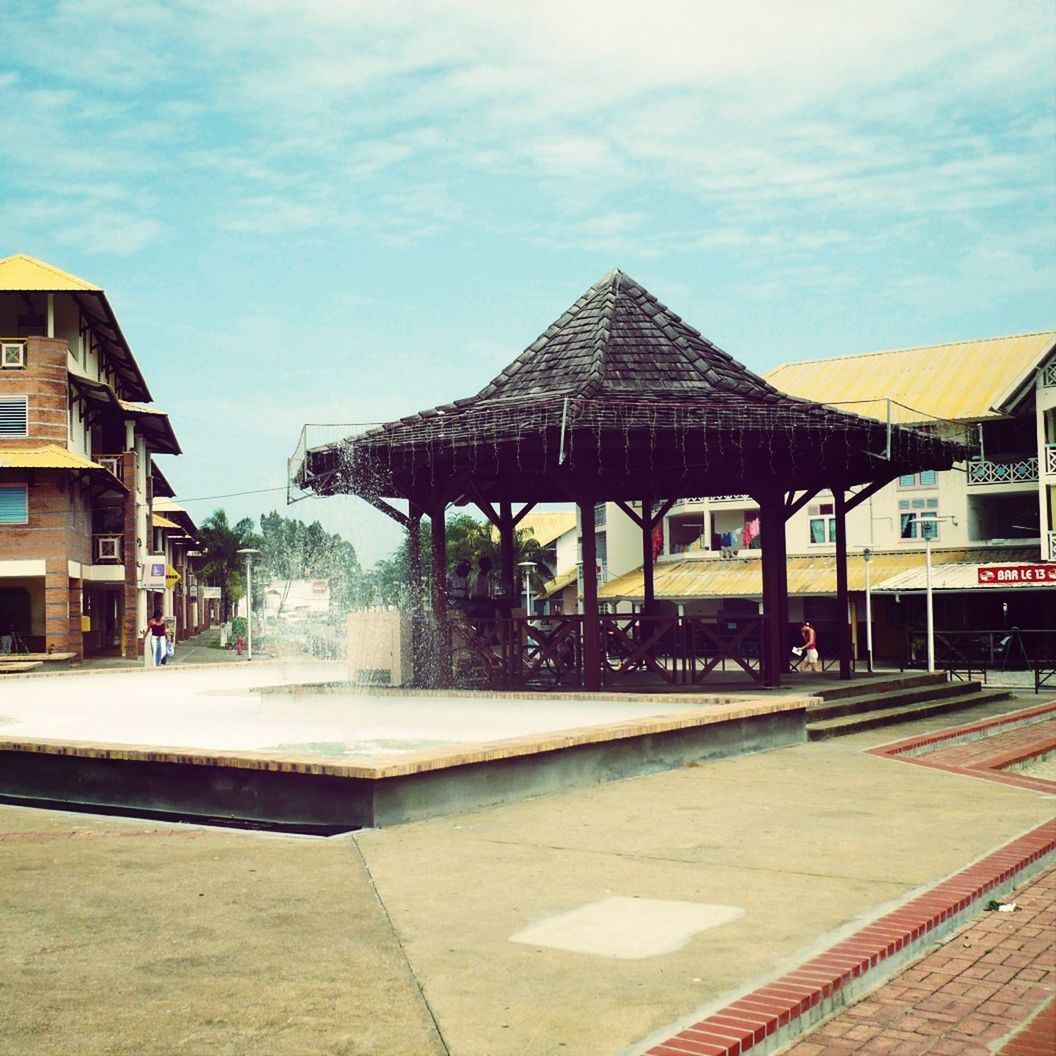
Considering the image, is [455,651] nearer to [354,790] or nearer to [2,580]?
[354,790]

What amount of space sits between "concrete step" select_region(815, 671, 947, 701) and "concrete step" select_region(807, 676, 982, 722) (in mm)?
34

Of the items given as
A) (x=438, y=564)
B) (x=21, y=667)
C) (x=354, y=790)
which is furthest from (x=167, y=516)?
(x=354, y=790)

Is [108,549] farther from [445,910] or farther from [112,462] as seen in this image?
[445,910]

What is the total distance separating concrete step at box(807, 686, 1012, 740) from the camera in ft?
51.7

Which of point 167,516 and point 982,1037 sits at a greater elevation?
point 167,516

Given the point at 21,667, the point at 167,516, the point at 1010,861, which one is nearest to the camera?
the point at 1010,861

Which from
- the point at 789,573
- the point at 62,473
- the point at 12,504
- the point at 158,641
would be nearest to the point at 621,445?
the point at 158,641

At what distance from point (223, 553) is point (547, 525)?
103 feet

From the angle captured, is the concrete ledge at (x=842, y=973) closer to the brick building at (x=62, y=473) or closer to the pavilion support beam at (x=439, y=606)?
the pavilion support beam at (x=439, y=606)

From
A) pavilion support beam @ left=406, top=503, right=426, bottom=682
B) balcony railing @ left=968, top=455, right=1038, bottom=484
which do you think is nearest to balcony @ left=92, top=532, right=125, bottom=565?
pavilion support beam @ left=406, top=503, right=426, bottom=682

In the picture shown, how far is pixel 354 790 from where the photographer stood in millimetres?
9477

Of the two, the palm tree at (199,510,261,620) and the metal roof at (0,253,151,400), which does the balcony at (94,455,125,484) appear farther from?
the palm tree at (199,510,261,620)

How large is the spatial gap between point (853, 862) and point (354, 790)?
3557 millimetres

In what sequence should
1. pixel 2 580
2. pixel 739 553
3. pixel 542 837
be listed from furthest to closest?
pixel 739 553, pixel 2 580, pixel 542 837
